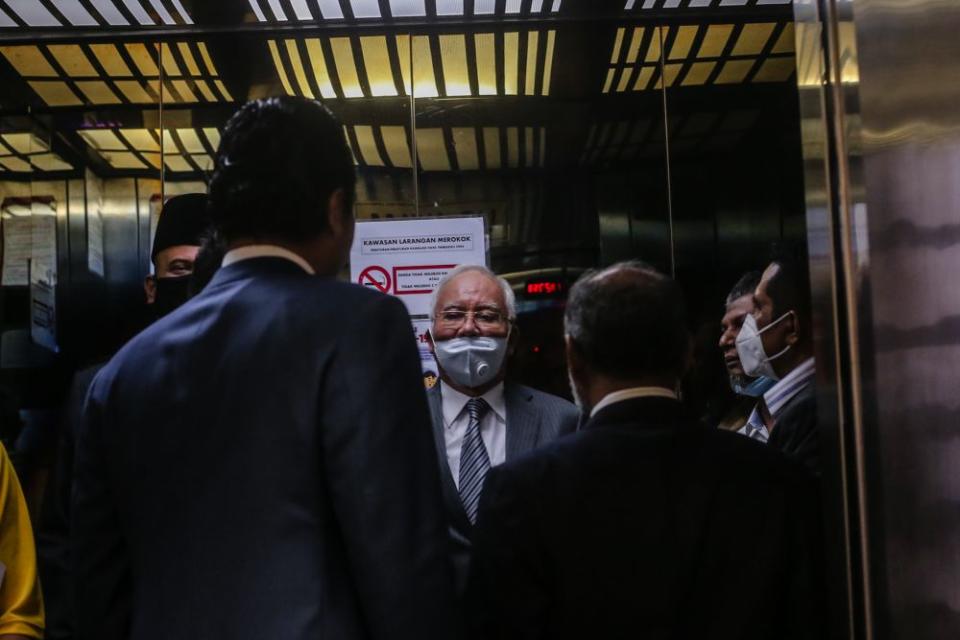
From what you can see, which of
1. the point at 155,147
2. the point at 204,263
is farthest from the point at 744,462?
the point at 155,147

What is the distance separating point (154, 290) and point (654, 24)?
2.92 m

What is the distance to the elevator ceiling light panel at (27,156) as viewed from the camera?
521cm

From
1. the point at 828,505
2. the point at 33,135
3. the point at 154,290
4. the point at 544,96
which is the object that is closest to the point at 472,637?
the point at 828,505

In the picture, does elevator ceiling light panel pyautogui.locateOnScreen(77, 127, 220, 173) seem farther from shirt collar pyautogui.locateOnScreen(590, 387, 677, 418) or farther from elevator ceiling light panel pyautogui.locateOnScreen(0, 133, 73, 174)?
shirt collar pyautogui.locateOnScreen(590, 387, 677, 418)

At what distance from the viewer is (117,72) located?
5207mm

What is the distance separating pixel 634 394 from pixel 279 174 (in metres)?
0.72

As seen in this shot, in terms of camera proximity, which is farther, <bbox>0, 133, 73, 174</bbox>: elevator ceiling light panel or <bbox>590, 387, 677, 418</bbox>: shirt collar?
<bbox>0, 133, 73, 174</bbox>: elevator ceiling light panel

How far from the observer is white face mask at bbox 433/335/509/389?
3453 mm

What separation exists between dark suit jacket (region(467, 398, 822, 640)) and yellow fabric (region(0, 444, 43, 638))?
3.83 ft

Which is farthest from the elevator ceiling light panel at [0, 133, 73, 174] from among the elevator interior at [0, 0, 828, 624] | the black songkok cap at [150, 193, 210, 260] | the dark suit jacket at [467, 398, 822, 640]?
the dark suit jacket at [467, 398, 822, 640]

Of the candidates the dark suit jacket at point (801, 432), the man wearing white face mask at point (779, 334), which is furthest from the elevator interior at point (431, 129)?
the dark suit jacket at point (801, 432)

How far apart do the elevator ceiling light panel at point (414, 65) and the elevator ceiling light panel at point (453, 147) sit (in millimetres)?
182

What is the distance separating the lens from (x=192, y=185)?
5.14 m

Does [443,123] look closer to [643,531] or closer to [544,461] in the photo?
[544,461]
